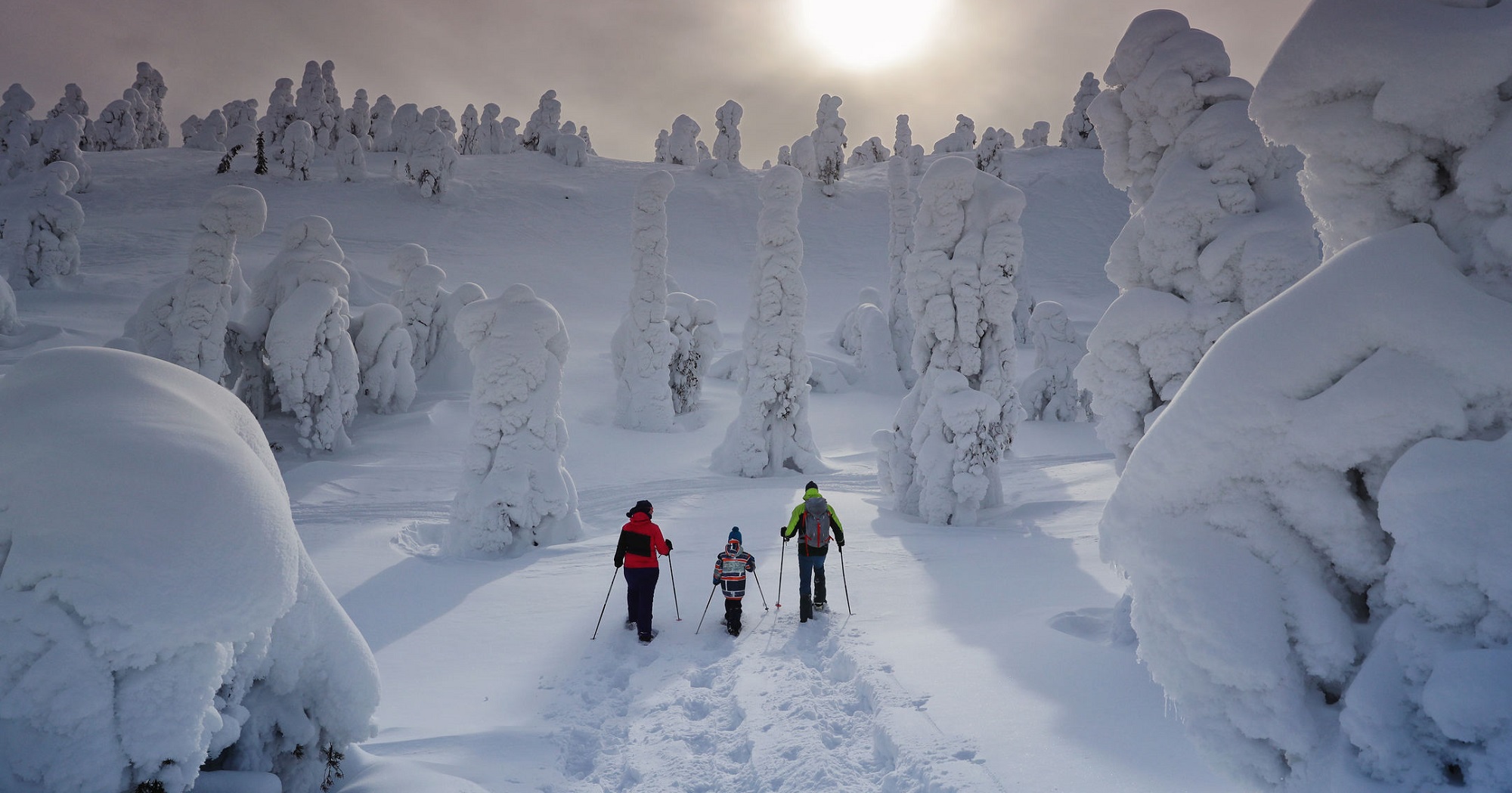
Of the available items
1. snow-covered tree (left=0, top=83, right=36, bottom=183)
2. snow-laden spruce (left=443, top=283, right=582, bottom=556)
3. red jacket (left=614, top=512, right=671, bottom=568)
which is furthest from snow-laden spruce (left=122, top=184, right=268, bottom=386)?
snow-covered tree (left=0, top=83, right=36, bottom=183)

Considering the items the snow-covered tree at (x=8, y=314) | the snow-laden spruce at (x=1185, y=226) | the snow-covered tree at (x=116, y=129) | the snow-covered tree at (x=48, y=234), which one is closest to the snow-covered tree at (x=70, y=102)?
the snow-covered tree at (x=116, y=129)

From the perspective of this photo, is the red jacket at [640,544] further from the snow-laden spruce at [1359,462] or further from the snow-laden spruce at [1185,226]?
the snow-laden spruce at [1359,462]

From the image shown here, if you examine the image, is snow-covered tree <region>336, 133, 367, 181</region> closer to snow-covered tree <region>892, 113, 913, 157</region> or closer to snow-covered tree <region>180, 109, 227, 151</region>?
snow-covered tree <region>180, 109, 227, 151</region>

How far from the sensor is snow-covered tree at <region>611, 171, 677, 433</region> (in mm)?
21375

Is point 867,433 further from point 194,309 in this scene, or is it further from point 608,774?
point 608,774

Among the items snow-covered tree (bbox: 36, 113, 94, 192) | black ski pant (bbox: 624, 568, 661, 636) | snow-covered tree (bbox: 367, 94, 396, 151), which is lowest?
black ski pant (bbox: 624, 568, 661, 636)

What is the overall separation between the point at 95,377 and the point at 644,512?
475 cm

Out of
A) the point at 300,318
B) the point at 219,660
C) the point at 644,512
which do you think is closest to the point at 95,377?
the point at 219,660

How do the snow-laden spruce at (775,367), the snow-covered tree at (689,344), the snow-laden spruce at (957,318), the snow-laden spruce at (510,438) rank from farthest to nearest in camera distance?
1. the snow-covered tree at (689,344)
2. the snow-laden spruce at (775,367)
3. the snow-laden spruce at (957,318)
4. the snow-laden spruce at (510,438)

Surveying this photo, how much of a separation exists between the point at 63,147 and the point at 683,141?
1536 inches

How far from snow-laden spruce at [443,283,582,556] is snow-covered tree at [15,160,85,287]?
86.7 feet

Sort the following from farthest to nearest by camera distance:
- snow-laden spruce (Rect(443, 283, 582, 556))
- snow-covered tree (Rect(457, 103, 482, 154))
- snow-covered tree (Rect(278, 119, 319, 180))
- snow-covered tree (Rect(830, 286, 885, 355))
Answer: snow-covered tree (Rect(457, 103, 482, 154))
snow-covered tree (Rect(278, 119, 319, 180))
snow-covered tree (Rect(830, 286, 885, 355))
snow-laden spruce (Rect(443, 283, 582, 556))

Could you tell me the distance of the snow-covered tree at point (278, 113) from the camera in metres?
54.9

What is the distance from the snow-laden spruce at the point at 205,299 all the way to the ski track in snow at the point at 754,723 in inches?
555
